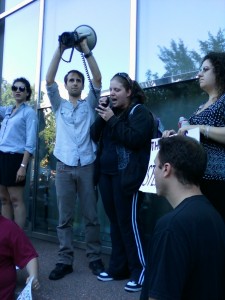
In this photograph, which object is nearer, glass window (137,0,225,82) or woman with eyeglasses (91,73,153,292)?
woman with eyeglasses (91,73,153,292)

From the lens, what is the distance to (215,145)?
8.59ft

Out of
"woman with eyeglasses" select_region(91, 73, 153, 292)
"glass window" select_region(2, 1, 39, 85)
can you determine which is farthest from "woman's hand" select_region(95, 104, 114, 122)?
"glass window" select_region(2, 1, 39, 85)

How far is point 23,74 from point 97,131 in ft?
10.6

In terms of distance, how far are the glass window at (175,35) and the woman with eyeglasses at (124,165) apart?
92 cm

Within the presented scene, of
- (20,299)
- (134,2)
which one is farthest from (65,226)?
(134,2)

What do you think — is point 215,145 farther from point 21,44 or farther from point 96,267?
point 21,44

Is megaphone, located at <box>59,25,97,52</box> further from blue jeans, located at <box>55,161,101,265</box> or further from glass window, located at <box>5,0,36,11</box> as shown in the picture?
glass window, located at <box>5,0,36,11</box>

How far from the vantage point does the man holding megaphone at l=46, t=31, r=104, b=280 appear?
3781mm

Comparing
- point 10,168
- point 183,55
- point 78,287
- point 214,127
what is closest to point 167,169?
point 214,127

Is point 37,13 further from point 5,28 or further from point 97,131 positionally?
point 97,131

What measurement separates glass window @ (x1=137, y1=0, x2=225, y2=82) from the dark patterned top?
1454mm

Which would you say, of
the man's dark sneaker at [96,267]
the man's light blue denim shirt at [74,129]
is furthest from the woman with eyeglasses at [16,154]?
the man's dark sneaker at [96,267]

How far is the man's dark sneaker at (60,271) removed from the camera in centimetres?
369

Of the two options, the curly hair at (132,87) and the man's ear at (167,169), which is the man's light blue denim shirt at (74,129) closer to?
the curly hair at (132,87)
